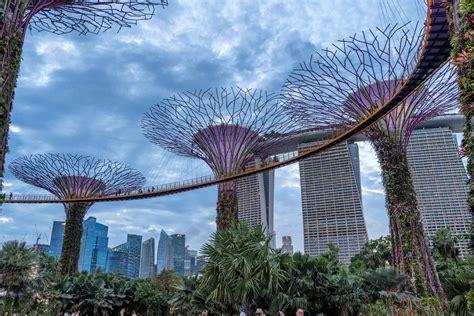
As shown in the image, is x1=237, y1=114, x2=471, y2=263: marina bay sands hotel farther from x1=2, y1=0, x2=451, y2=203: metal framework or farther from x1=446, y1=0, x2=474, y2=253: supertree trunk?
x1=446, y1=0, x2=474, y2=253: supertree trunk

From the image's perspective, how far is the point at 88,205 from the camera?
26.9 metres

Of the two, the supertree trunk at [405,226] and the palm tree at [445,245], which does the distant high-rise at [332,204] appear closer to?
the palm tree at [445,245]

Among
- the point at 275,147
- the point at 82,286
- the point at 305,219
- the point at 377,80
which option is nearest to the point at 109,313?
the point at 82,286

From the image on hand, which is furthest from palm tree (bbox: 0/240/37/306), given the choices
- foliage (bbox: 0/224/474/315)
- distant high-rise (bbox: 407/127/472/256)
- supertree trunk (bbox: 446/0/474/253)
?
distant high-rise (bbox: 407/127/472/256)

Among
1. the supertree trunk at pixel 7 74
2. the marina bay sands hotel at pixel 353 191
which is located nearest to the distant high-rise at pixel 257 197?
the marina bay sands hotel at pixel 353 191

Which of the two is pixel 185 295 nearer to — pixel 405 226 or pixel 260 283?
pixel 260 283

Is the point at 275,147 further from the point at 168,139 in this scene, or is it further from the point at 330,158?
the point at 330,158

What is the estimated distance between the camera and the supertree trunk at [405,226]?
45.2 ft

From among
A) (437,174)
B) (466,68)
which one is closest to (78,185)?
(466,68)

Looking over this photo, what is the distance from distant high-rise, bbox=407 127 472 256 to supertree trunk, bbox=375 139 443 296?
59675mm

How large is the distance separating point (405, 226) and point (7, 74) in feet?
45.2

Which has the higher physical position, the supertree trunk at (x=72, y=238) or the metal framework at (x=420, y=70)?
the metal framework at (x=420, y=70)

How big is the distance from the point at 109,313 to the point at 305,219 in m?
61.7

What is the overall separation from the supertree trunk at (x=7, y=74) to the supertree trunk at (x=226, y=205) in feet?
38.3
